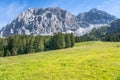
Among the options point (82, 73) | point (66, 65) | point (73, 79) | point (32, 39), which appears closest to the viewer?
point (73, 79)

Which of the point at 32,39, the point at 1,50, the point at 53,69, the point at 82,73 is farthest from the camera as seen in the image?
the point at 32,39

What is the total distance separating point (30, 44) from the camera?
14862cm

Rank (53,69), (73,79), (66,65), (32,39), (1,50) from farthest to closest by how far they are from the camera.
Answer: (32,39)
(1,50)
(66,65)
(53,69)
(73,79)

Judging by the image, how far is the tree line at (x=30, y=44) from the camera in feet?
462

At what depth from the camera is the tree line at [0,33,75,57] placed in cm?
14080

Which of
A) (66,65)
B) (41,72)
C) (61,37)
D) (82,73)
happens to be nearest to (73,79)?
(82,73)

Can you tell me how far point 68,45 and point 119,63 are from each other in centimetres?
11924

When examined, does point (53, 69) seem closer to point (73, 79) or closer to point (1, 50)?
point (73, 79)

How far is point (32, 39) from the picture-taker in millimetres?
154500

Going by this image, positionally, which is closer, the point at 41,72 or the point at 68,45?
the point at 41,72

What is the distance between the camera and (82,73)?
33188 millimetres

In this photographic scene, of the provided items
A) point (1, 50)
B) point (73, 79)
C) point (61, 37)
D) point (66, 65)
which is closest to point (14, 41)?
point (1, 50)

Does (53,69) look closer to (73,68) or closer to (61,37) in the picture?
(73,68)

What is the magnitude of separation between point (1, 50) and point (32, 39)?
22.7m
